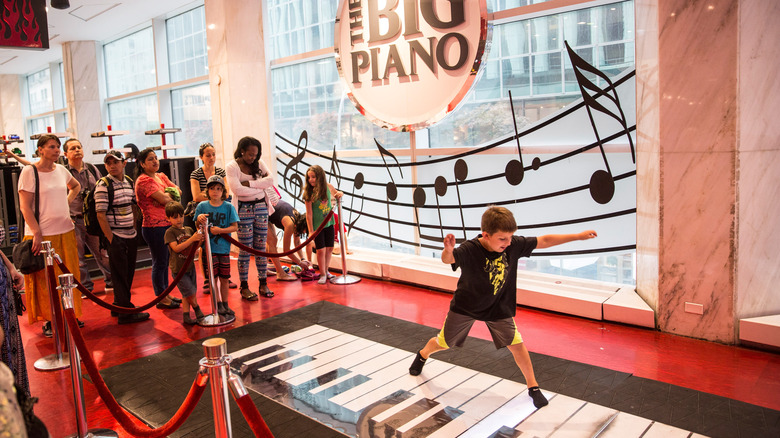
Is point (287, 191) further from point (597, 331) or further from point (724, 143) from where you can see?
point (724, 143)

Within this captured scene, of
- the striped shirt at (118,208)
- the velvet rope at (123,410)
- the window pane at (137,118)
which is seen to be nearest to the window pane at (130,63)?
the window pane at (137,118)

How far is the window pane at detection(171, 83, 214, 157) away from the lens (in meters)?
10.4

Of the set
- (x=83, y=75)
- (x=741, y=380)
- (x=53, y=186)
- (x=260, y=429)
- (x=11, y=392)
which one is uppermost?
(x=83, y=75)

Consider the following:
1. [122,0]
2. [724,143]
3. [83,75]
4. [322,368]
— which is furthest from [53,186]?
[83,75]

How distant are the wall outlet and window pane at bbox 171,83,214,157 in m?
8.20

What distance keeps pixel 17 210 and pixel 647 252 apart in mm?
7765

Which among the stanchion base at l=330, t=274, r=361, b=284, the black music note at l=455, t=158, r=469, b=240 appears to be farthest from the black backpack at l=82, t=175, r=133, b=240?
the black music note at l=455, t=158, r=469, b=240

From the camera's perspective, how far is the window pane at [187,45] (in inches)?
407

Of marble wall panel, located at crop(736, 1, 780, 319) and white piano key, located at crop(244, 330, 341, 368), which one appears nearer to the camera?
marble wall panel, located at crop(736, 1, 780, 319)

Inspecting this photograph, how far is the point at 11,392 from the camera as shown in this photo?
4.36 feet

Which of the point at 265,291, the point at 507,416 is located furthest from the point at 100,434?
the point at 265,291

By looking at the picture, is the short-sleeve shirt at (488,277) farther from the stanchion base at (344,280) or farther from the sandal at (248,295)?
the stanchion base at (344,280)

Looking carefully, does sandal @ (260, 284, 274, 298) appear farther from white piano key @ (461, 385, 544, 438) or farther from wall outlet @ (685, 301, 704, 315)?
wall outlet @ (685, 301, 704, 315)

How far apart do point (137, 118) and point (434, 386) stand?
11055 millimetres
